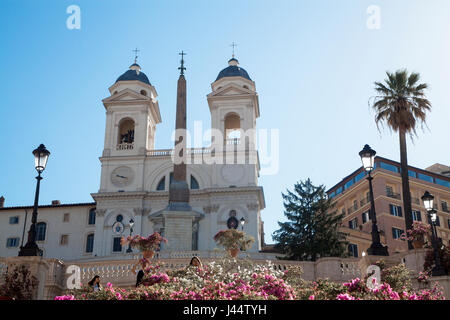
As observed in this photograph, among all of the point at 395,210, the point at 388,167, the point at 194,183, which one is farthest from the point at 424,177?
the point at 194,183

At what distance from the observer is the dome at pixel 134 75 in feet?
227

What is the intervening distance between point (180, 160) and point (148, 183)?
1876cm

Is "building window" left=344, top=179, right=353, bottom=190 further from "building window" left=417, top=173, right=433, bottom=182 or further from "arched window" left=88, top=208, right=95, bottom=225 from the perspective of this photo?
"arched window" left=88, top=208, right=95, bottom=225

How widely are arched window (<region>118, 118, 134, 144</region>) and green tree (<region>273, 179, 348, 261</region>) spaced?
24348mm

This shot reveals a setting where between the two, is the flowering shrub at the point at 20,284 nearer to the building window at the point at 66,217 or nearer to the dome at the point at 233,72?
the building window at the point at 66,217

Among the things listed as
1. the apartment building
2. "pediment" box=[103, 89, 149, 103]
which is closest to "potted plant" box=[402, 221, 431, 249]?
the apartment building

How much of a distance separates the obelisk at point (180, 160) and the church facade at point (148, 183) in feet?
37.8

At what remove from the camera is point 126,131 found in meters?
69.0

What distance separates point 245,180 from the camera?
2430 inches

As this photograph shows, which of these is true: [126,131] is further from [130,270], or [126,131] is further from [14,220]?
[130,270]

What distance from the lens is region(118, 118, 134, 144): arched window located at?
67812mm

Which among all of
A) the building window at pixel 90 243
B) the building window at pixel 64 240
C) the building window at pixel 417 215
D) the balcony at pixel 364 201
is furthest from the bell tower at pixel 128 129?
the building window at pixel 417 215
